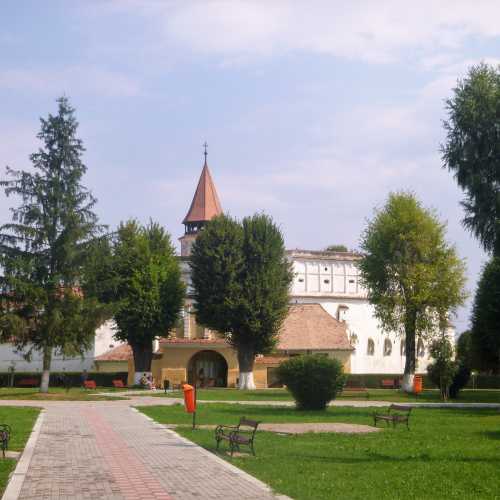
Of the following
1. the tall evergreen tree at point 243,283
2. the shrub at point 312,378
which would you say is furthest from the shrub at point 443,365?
the tall evergreen tree at point 243,283

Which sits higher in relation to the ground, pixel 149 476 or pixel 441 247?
pixel 441 247

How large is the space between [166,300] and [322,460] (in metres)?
41.9

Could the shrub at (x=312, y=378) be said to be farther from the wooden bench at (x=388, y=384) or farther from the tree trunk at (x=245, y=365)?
the wooden bench at (x=388, y=384)

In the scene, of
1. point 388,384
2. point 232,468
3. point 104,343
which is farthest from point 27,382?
point 232,468

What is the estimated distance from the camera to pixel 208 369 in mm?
64625

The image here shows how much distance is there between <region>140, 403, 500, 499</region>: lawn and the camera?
13258mm

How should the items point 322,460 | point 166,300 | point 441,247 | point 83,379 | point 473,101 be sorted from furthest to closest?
point 83,379
point 166,300
point 441,247
point 473,101
point 322,460

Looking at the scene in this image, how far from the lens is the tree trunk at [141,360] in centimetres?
5894

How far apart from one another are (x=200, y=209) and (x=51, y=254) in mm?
42061

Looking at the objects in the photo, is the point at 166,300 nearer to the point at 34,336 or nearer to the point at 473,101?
the point at 34,336

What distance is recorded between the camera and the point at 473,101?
123 ft

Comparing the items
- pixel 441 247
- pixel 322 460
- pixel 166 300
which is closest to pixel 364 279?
pixel 441 247

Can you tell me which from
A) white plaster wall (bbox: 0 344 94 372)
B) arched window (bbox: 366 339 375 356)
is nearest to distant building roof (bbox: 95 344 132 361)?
white plaster wall (bbox: 0 344 94 372)

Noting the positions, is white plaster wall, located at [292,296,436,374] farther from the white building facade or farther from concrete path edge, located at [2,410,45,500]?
concrete path edge, located at [2,410,45,500]
